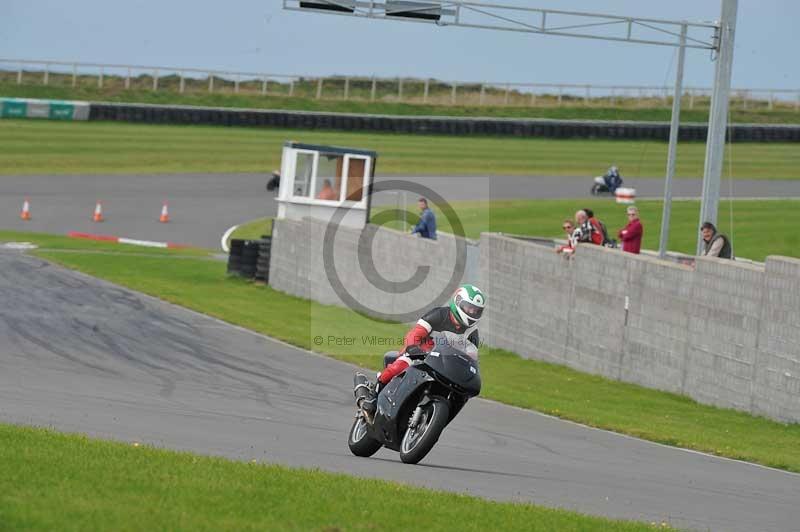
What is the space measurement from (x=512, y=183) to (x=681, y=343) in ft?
111

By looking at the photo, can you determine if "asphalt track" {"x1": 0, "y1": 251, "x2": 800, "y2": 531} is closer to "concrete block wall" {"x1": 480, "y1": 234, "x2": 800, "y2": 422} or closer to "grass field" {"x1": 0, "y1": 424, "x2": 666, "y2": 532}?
"grass field" {"x1": 0, "y1": 424, "x2": 666, "y2": 532}

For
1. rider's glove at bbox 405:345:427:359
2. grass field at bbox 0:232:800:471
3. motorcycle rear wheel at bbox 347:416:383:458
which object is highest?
rider's glove at bbox 405:345:427:359

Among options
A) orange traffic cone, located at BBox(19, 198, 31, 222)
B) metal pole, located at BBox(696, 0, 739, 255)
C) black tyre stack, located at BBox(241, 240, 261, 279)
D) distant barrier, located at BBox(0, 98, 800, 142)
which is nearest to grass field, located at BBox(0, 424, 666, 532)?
metal pole, located at BBox(696, 0, 739, 255)

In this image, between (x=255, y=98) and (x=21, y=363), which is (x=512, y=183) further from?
(x=21, y=363)

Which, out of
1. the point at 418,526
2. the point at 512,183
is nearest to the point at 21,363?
the point at 418,526

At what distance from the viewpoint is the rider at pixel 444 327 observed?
35.9 feet

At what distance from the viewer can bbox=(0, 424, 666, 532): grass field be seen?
7.43 m

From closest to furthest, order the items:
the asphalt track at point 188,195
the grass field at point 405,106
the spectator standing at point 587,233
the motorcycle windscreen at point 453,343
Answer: the motorcycle windscreen at point 453,343 < the spectator standing at point 587,233 < the asphalt track at point 188,195 < the grass field at point 405,106

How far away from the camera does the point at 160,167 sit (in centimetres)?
5403

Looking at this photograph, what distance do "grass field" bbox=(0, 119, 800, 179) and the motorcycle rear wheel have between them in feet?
134

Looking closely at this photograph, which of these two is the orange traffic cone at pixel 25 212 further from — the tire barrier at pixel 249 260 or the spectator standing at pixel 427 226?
the spectator standing at pixel 427 226

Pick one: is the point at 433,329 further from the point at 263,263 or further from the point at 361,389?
the point at 263,263

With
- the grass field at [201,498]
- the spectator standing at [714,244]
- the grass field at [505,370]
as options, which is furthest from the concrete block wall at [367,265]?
the grass field at [201,498]

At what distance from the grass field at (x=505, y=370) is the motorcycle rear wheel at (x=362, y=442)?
14.9 feet
